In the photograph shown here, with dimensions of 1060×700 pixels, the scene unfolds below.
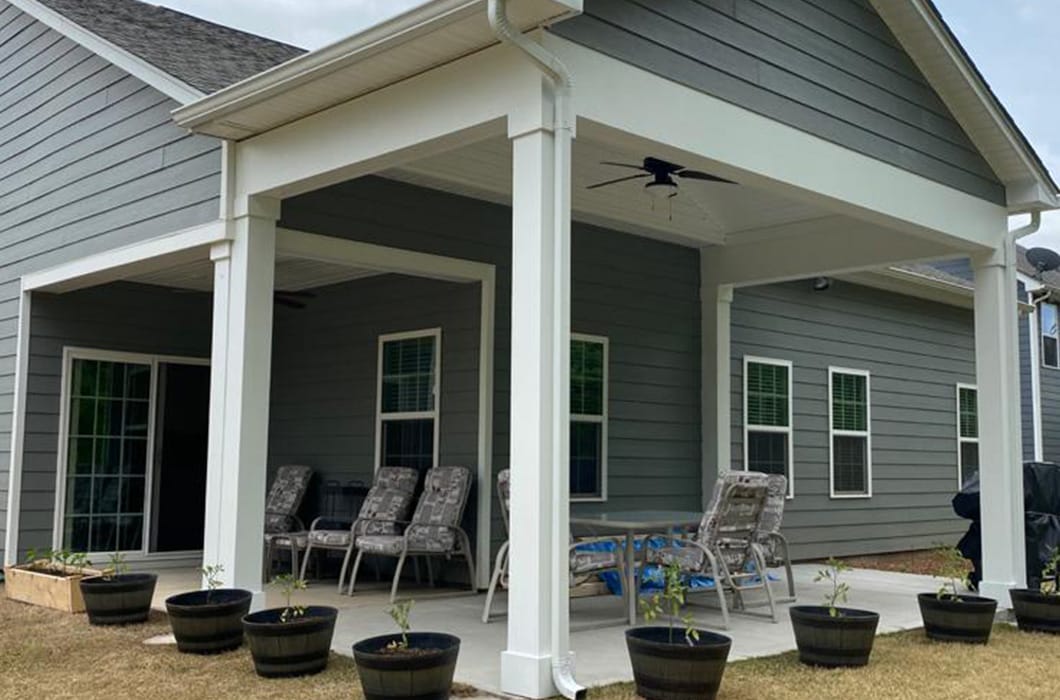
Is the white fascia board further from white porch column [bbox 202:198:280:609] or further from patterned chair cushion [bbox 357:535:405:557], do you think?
patterned chair cushion [bbox 357:535:405:557]

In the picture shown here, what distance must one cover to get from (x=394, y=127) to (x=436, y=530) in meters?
3.32

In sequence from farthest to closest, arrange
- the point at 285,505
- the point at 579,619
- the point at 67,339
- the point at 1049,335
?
the point at 1049,335 < the point at 285,505 < the point at 67,339 < the point at 579,619

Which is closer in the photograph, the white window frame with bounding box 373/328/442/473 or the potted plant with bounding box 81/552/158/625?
the potted plant with bounding box 81/552/158/625

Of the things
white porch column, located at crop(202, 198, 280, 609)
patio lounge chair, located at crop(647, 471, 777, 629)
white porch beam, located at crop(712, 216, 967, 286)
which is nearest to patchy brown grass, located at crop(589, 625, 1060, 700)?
patio lounge chair, located at crop(647, 471, 777, 629)

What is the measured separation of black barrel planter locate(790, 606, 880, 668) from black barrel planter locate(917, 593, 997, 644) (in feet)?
3.17

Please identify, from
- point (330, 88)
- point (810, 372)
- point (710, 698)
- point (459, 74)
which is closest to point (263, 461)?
point (330, 88)

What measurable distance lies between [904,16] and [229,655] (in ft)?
17.1

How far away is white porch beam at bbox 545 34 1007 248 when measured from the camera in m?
4.67

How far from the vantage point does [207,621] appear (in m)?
5.19

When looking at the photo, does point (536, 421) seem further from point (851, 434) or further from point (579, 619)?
point (851, 434)

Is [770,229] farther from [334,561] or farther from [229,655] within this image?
[229,655]

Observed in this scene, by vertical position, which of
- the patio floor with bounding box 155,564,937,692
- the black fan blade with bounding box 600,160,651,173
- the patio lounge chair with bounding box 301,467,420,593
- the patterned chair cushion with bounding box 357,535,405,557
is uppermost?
the black fan blade with bounding box 600,160,651,173

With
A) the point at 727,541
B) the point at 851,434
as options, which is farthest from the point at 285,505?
the point at 851,434

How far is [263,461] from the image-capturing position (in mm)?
5766
